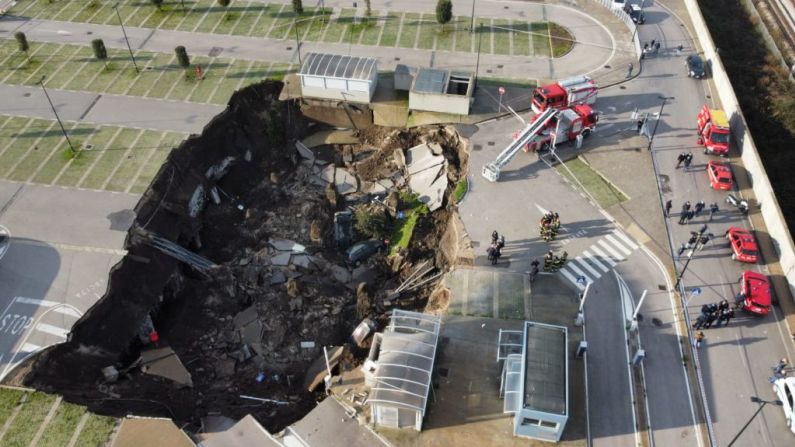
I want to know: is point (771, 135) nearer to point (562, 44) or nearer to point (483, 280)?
point (562, 44)

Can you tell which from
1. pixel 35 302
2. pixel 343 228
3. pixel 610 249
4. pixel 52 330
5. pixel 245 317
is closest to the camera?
pixel 52 330

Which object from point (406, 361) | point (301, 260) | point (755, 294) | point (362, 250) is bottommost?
point (755, 294)

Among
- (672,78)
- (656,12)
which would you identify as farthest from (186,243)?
(656,12)

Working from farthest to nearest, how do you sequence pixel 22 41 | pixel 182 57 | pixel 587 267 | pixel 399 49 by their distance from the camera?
pixel 399 49
pixel 22 41
pixel 182 57
pixel 587 267

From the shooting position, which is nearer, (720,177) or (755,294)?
(755,294)

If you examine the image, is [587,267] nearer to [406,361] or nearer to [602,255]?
[602,255]

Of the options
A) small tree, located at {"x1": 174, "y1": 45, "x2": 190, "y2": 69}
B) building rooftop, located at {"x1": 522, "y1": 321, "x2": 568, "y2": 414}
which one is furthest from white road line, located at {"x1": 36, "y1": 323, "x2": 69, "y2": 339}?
small tree, located at {"x1": 174, "y1": 45, "x2": 190, "y2": 69}

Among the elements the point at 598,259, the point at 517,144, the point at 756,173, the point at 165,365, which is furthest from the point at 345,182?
the point at 756,173

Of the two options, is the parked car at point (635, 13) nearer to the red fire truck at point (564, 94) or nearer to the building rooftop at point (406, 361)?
the red fire truck at point (564, 94)
